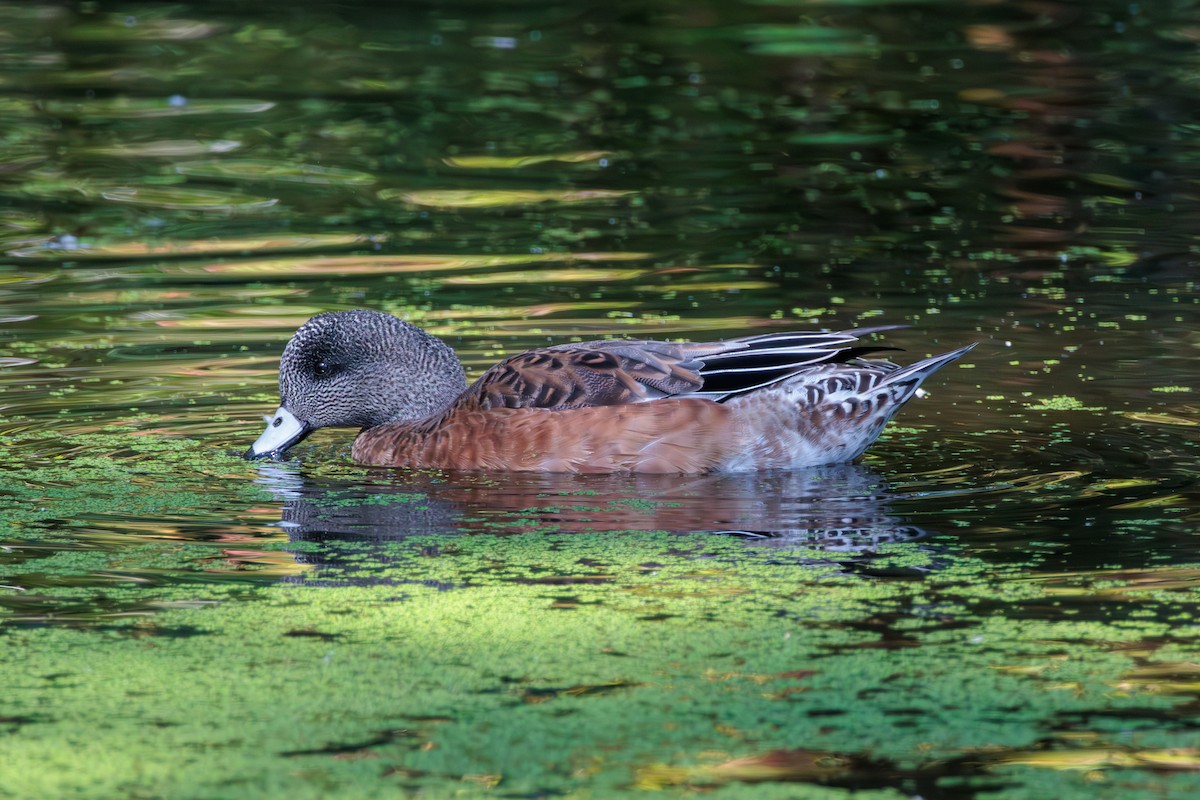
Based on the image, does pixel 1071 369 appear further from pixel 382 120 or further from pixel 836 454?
pixel 382 120

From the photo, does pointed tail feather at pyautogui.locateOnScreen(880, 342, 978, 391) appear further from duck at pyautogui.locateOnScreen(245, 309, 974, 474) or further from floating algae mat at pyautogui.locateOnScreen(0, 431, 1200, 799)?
floating algae mat at pyautogui.locateOnScreen(0, 431, 1200, 799)

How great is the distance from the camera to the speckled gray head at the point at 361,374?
800cm

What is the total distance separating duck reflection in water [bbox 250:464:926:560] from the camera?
20.6 ft

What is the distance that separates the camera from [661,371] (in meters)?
7.39

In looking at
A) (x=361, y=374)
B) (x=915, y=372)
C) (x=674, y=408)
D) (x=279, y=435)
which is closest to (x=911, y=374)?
(x=915, y=372)

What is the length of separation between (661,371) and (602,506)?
0.90 m

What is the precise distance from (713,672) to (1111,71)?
45.3 feet

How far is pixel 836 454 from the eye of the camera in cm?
748

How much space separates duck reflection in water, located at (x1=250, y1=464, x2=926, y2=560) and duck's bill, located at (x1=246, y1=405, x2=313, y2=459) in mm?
131

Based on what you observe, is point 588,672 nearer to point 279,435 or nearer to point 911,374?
point 911,374

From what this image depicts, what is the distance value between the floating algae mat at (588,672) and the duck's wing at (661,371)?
50.4 inches

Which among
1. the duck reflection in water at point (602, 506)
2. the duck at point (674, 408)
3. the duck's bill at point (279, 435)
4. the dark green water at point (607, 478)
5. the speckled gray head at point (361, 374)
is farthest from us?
the speckled gray head at point (361, 374)

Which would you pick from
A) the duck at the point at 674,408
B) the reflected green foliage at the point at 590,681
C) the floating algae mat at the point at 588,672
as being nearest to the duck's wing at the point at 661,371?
the duck at the point at 674,408

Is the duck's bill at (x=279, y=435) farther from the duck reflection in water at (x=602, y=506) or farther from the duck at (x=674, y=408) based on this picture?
the duck reflection in water at (x=602, y=506)
